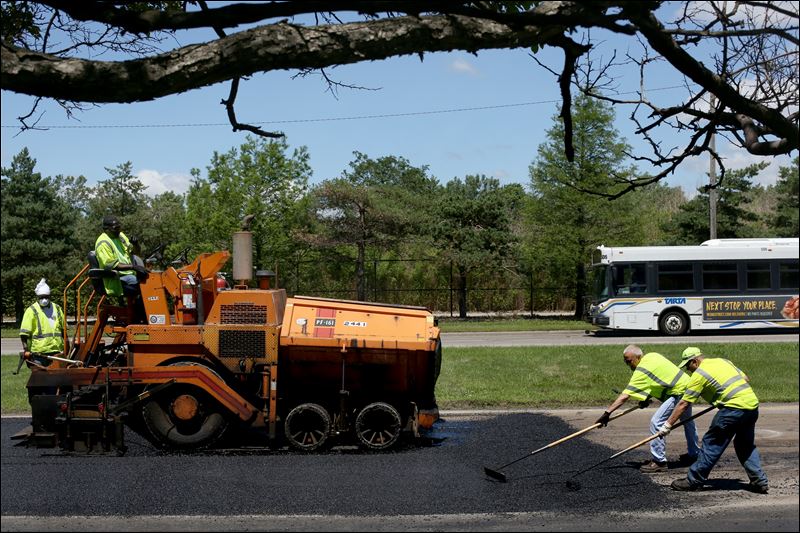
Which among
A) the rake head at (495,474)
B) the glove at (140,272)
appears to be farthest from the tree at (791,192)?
the glove at (140,272)

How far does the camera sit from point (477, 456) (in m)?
8.38

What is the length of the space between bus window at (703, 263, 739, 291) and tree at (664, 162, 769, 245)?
1.20m

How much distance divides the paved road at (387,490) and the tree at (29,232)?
21265 millimetres

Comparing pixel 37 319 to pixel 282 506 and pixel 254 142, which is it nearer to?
pixel 282 506

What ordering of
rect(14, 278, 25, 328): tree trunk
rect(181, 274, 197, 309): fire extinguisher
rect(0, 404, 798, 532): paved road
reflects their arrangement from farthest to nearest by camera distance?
1. rect(14, 278, 25, 328): tree trunk
2. rect(181, 274, 197, 309): fire extinguisher
3. rect(0, 404, 798, 532): paved road

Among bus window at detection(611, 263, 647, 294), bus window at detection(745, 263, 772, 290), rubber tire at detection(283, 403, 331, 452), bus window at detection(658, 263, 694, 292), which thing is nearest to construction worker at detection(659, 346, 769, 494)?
rubber tire at detection(283, 403, 331, 452)

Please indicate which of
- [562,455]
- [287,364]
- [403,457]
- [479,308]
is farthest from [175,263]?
[479,308]

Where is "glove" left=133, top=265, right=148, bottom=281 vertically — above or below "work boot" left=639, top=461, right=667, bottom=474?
above

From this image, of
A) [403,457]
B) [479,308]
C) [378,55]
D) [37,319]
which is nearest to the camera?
[378,55]

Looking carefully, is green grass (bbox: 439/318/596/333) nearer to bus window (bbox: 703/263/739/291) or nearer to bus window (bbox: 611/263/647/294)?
bus window (bbox: 611/263/647/294)

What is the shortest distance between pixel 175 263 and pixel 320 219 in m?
12.3

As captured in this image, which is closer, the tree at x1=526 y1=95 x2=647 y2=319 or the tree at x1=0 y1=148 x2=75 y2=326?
the tree at x1=526 y1=95 x2=647 y2=319

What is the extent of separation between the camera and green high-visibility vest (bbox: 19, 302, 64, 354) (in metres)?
10.5

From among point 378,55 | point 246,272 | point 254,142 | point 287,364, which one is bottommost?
point 287,364
